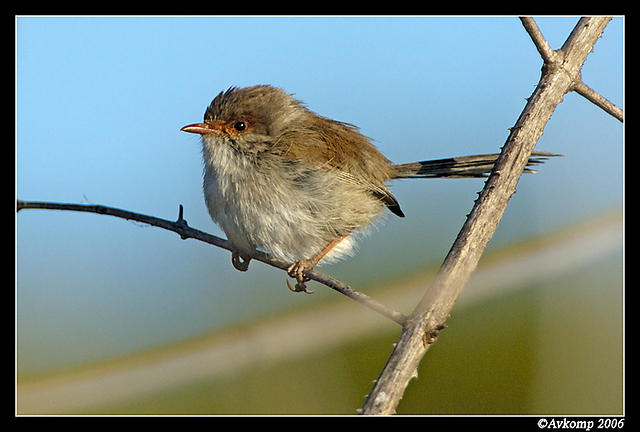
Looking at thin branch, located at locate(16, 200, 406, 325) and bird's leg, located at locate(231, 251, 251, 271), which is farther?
bird's leg, located at locate(231, 251, 251, 271)

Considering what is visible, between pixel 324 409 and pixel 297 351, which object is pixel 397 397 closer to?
pixel 324 409

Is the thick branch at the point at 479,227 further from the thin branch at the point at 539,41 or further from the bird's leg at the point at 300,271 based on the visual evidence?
the bird's leg at the point at 300,271

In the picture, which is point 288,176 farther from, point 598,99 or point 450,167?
point 598,99

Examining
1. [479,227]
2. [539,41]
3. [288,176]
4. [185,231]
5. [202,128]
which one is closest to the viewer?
[479,227]

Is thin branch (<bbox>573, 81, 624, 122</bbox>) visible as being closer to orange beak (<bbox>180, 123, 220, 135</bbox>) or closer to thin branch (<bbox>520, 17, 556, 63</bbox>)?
thin branch (<bbox>520, 17, 556, 63</bbox>)

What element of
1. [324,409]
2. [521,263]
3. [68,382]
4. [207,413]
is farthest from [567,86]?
[68,382]

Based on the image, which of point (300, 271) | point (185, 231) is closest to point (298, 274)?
point (300, 271)

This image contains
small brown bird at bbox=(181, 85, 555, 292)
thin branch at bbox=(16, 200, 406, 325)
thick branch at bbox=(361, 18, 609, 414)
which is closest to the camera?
thick branch at bbox=(361, 18, 609, 414)

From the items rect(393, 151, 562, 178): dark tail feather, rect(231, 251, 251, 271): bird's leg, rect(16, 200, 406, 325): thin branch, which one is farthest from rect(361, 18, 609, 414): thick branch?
rect(231, 251, 251, 271): bird's leg
